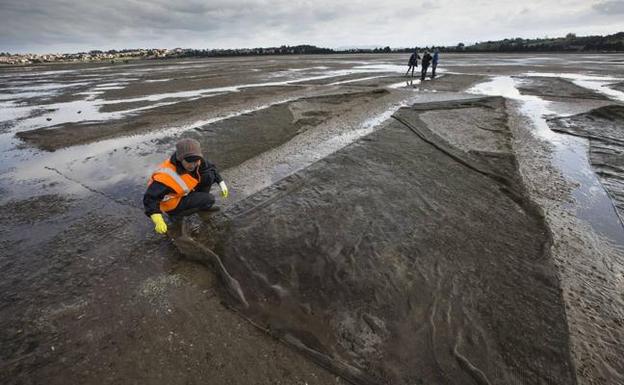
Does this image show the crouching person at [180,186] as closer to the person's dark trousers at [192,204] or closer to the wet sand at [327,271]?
the person's dark trousers at [192,204]

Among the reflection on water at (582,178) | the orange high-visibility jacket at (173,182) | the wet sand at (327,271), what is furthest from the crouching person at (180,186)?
the reflection on water at (582,178)

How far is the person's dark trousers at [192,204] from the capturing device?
392cm

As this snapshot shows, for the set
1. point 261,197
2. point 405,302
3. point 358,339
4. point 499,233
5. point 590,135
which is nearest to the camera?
point 358,339

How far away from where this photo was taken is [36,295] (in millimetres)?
2883

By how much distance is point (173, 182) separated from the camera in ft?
11.8

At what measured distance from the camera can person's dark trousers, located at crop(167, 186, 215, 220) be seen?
3924mm

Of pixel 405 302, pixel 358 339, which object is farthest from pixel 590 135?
pixel 358 339

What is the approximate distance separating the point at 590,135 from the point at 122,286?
1023 centimetres

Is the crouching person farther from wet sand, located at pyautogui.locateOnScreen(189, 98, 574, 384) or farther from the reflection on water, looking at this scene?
the reflection on water

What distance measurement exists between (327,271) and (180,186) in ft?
6.84

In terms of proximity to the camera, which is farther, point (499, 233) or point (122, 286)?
point (499, 233)

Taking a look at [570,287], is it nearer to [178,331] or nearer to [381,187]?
[381,187]

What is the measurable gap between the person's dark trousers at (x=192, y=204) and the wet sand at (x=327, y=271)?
18 cm

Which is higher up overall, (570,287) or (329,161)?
(329,161)
